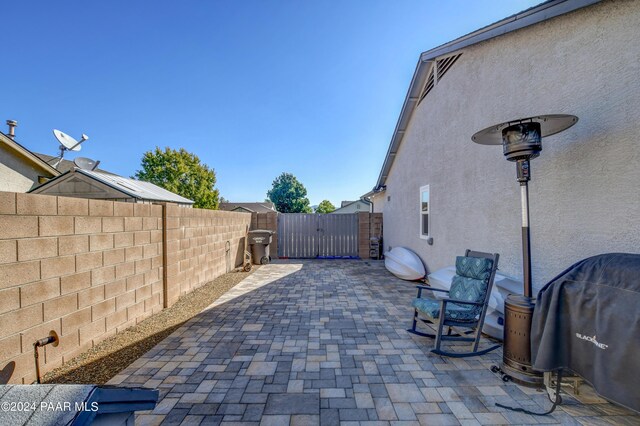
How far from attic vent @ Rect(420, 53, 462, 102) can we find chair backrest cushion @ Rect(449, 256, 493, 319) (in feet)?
14.4

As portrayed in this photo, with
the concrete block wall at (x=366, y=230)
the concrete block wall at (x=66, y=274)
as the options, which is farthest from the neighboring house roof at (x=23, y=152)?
the concrete block wall at (x=366, y=230)

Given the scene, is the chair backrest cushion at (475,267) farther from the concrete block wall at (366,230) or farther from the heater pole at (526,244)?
the concrete block wall at (366,230)

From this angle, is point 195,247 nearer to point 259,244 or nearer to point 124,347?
point 124,347

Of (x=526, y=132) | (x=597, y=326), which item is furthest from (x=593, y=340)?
(x=526, y=132)

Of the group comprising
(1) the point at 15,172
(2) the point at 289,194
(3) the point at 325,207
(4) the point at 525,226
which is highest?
(2) the point at 289,194

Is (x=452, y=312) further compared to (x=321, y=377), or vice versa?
(x=452, y=312)

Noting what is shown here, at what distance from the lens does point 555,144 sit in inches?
132

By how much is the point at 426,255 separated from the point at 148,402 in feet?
22.2

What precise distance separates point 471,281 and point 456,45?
4525 millimetres

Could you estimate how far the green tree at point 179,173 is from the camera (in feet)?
81.8

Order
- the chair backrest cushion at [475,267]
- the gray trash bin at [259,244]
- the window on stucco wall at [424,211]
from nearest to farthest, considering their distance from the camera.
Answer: the chair backrest cushion at [475,267] < the window on stucco wall at [424,211] < the gray trash bin at [259,244]

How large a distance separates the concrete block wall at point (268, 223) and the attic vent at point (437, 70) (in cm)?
692

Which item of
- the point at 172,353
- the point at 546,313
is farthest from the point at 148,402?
the point at 546,313

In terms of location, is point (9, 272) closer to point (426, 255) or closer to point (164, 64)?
point (426, 255)
